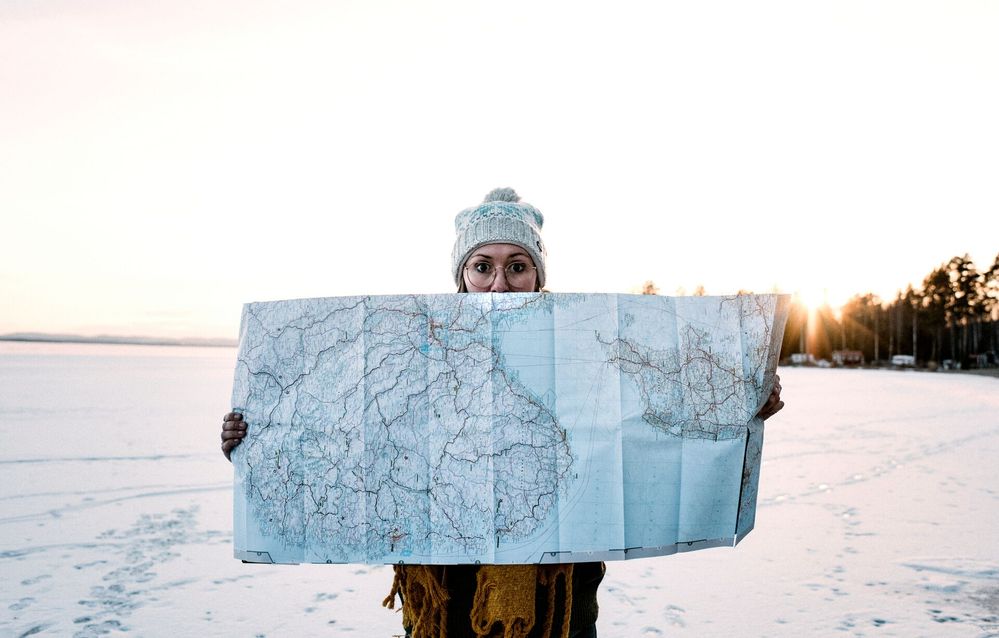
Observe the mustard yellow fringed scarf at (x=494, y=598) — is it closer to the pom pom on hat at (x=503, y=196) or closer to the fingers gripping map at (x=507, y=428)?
the fingers gripping map at (x=507, y=428)

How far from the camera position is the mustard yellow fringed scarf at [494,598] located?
1.74 meters

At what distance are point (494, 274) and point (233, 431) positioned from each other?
3.04ft

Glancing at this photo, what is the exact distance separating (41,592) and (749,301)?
14.7 feet

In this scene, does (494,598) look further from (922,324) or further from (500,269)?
(922,324)

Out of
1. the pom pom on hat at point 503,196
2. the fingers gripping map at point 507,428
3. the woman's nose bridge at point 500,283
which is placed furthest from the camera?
the pom pom on hat at point 503,196

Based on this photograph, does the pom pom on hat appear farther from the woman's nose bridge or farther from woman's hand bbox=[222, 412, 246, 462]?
woman's hand bbox=[222, 412, 246, 462]

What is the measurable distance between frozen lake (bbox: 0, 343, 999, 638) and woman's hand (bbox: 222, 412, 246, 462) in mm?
2316

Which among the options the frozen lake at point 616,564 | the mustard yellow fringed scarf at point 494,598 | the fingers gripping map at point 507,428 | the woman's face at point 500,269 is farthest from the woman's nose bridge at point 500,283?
the frozen lake at point 616,564

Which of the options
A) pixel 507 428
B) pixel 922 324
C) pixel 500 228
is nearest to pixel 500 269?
pixel 500 228

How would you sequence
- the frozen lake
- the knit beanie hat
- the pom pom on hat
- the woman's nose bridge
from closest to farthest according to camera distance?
the woman's nose bridge, the knit beanie hat, the pom pom on hat, the frozen lake

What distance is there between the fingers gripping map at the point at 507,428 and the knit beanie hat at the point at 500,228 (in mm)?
649

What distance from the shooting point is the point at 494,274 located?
2141mm

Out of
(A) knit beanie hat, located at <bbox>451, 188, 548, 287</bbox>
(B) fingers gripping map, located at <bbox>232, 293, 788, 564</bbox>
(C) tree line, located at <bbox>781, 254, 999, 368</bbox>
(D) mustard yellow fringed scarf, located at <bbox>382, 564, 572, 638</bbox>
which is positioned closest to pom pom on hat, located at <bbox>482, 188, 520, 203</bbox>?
(A) knit beanie hat, located at <bbox>451, 188, 548, 287</bbox>

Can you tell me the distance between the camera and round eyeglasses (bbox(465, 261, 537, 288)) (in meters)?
2.14
